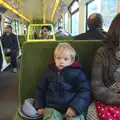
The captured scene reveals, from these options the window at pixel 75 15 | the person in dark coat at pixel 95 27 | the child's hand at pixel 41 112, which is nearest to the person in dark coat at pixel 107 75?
the child's hand at pixel 41 112

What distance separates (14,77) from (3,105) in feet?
6.86

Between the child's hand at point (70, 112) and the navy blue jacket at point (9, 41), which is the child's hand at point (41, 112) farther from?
the navy blue jacket at point (9, 41)

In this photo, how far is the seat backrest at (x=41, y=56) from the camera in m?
1.86

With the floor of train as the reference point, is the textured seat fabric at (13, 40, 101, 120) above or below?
above

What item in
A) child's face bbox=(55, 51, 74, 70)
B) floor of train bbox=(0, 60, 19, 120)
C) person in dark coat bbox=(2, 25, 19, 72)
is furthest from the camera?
person in dark coat bbox=(2, 25, 19, 72)

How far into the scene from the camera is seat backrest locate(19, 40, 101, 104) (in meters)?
1.86

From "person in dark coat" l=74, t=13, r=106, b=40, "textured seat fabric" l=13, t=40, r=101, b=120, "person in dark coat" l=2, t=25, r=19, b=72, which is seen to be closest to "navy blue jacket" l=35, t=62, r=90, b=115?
"textured seat fabric" l=13, t=40, r=101, b=120

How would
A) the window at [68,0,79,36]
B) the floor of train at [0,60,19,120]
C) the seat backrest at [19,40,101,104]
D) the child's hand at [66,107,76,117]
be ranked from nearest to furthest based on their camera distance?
1. the child's hand at [66,107,76,117]
2. the seat backrest at [19,40,101,104]
3. the floor of train at [0,60,19,120]
4. the window at [68,0,79,36]

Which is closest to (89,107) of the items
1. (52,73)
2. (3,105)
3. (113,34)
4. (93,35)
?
(52,73)

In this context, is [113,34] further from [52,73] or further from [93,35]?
[93,35]

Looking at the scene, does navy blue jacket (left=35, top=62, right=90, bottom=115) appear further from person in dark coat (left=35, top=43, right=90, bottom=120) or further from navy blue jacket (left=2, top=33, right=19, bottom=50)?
navy blue jacket (left=2, top=33, right=19, bottom=50)

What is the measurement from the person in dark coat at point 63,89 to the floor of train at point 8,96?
4.48 ft

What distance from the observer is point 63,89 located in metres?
1.59

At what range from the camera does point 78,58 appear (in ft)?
6.09
